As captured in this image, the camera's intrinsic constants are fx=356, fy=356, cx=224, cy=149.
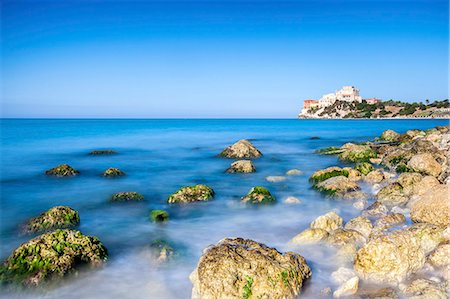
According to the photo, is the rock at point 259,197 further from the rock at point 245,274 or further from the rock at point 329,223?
the rock at point 245,274

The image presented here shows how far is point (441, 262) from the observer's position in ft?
18.4

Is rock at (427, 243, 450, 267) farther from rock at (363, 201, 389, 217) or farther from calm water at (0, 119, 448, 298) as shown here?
rock at (363, 201, 389, 217)

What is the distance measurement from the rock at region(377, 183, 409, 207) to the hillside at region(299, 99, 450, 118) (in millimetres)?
103893

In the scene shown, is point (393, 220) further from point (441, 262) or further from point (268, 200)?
point (268, 200)

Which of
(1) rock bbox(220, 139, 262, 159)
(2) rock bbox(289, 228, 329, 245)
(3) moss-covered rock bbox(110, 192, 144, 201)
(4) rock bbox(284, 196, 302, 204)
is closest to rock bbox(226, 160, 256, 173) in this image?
(1) rock bbox(220, 139, 262, 159)

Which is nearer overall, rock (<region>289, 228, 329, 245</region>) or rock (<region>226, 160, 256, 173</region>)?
rock (<region>289, 228, 329, 245</region>)

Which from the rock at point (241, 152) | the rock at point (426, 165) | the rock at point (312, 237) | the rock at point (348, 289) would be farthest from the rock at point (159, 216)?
the rock at point (241, 152)

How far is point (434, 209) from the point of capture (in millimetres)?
7180

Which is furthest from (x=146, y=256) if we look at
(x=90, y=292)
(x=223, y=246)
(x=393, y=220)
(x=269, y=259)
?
(x=393, y=220)

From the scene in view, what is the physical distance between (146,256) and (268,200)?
14.8ft

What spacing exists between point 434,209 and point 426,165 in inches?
238

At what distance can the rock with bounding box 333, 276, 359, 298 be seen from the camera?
5.04 metres

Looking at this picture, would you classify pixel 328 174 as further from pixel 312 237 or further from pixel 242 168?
pixel 312 237

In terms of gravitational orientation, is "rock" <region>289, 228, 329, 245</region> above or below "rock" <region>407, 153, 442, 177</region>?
below
